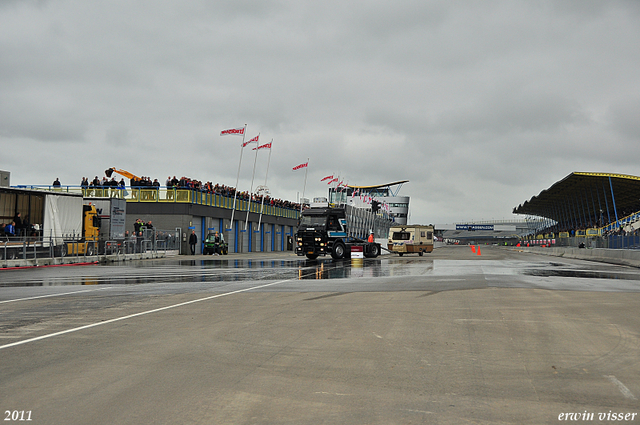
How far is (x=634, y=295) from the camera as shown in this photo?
13203mm

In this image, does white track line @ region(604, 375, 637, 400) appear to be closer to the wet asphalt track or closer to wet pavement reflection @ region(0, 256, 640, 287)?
the wet asphalt track

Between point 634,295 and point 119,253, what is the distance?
28.9 metres

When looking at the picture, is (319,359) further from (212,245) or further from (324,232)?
(212,245)

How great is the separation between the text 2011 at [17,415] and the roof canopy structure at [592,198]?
67.3m

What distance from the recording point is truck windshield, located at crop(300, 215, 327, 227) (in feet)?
115

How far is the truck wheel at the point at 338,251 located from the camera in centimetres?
3544

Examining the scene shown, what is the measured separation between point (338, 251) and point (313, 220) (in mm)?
2596

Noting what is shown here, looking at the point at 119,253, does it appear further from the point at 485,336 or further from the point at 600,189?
the point at 600,189

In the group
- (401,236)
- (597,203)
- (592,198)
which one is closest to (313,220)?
(401,236)

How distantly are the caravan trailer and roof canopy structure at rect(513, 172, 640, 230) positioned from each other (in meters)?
26.6

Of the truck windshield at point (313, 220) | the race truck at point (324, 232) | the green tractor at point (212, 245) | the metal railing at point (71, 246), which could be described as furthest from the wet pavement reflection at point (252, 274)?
the green tractor at point (212, 245)

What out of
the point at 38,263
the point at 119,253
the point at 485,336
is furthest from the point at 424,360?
the point at 119,253

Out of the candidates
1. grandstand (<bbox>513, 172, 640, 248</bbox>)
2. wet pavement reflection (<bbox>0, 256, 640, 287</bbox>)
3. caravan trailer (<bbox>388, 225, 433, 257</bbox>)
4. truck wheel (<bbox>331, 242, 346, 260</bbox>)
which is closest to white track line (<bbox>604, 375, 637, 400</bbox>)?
wet pavement reflection (<bbox>0, 256, 640, 287</bbox>)

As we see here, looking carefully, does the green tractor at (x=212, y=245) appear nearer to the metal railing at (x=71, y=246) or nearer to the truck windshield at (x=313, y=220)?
the metal railing at (x=71, y=246)
